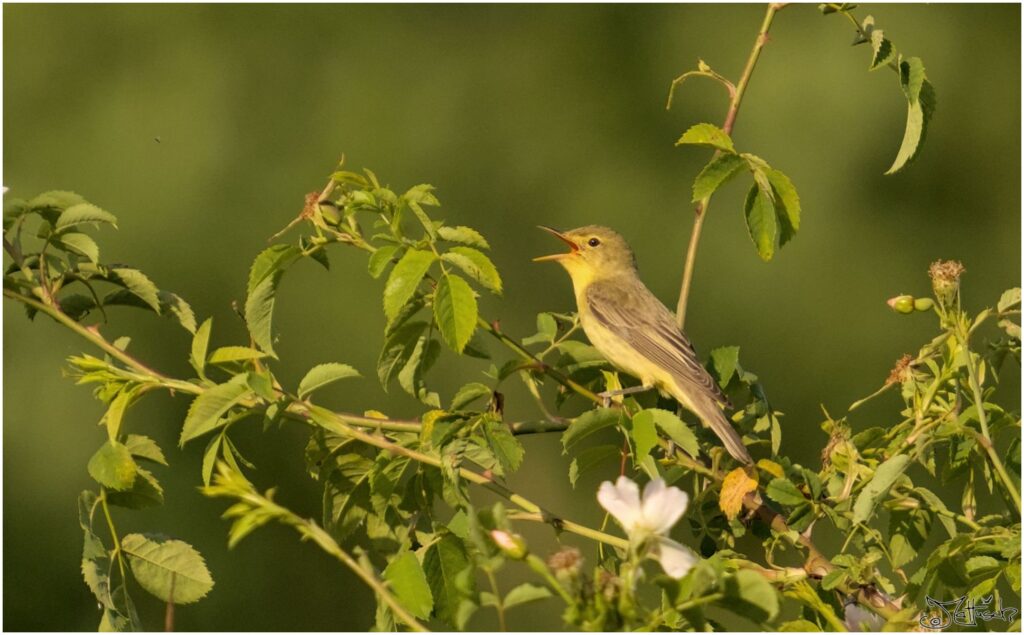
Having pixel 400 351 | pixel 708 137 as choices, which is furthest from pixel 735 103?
pixel 400 351

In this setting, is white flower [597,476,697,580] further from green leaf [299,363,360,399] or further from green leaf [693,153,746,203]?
green leaf [693,153,746,203]

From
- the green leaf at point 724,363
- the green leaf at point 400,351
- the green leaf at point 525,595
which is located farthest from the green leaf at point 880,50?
the green leaf at point 525,595

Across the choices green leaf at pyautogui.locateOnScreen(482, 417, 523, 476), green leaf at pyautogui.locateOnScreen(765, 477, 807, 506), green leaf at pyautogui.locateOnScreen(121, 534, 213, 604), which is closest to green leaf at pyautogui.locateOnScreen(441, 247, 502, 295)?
green leaf at pyautogui.locateOnScreen(482, 417, 523, 476)

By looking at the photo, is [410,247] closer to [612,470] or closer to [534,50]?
[612,470]

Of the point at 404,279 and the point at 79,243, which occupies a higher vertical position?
the point at 79,243

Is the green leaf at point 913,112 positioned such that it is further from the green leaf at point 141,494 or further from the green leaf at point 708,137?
the green leaf at point 141,494

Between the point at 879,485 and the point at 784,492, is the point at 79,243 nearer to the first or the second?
the point at 784,492

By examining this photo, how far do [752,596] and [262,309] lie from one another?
1216 mm

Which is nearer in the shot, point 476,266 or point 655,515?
point 655,515

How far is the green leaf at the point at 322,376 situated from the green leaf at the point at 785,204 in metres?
0.94

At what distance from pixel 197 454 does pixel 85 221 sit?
5693mm

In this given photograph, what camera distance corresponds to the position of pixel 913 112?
2748 mm

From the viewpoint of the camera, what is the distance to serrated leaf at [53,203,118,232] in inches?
102

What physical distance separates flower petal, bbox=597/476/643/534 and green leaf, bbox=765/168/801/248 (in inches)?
43.2
